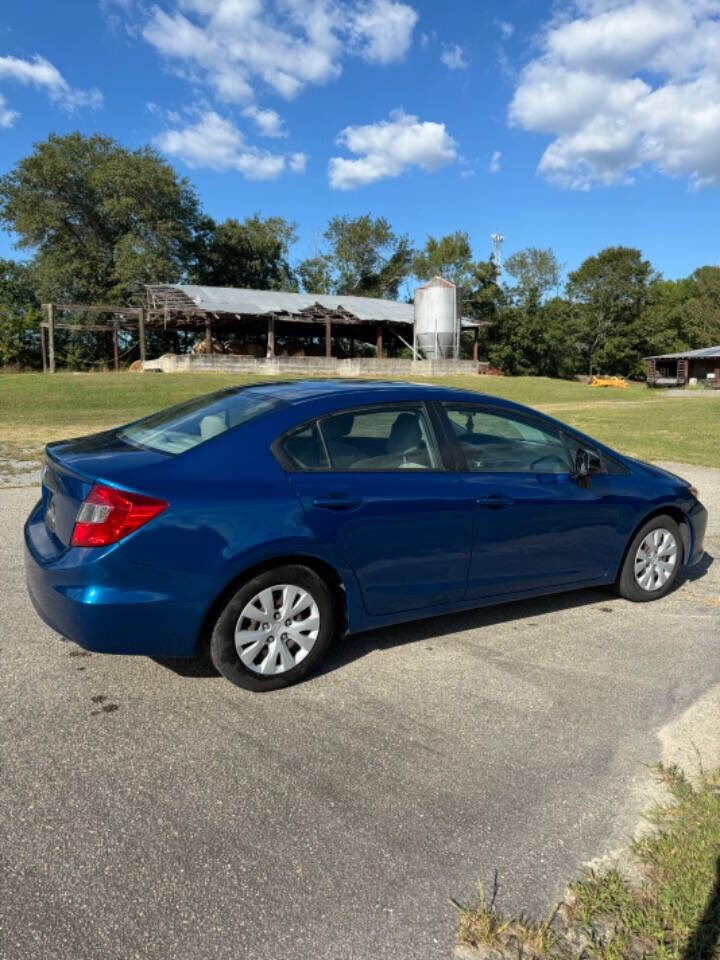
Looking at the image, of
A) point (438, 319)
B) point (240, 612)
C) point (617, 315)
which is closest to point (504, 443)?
point (240, 612)

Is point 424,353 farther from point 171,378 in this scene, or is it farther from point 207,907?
point 207,907

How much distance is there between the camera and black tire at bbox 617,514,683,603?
198 inches

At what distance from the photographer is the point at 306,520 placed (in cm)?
357

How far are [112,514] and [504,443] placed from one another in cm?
249

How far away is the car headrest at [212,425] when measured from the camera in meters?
3.84

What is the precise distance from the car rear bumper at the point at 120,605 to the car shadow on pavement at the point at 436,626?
0.54 meters

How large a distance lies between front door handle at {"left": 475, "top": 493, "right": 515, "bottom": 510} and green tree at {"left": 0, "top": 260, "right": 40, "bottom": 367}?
43.8 meters

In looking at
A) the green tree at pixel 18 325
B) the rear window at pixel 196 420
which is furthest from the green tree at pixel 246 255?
the rear window at pixel 196 420

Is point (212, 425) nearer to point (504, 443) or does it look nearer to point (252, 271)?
point (504, 443)

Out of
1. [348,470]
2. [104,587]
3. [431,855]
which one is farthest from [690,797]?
[104,587]

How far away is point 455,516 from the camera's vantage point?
4.05m

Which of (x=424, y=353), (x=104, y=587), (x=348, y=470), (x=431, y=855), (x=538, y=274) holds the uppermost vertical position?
(x=538, y=274)

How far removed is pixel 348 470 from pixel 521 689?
1.47 metres

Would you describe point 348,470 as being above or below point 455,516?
above
